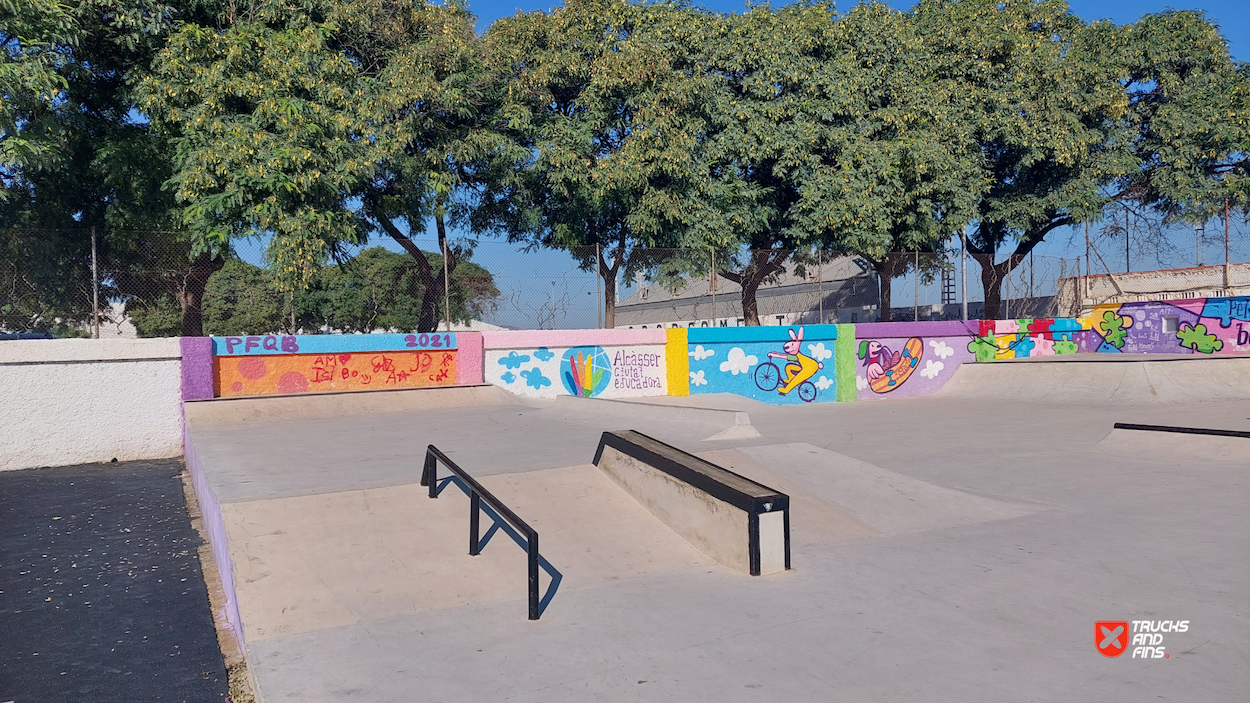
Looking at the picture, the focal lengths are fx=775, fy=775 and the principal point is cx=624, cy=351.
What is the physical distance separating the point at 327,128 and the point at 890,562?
39.1 feet

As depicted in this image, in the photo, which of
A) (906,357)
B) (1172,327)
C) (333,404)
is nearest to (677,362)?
(906,357)

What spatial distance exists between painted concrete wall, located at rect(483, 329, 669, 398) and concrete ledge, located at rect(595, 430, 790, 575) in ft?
25.5

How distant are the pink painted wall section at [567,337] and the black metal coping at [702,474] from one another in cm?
743

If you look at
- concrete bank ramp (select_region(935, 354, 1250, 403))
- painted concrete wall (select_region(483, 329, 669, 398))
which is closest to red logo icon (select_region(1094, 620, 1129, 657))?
painted concrete wall (select_region(483, 329, 669, 398))

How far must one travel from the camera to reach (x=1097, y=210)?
22.5m

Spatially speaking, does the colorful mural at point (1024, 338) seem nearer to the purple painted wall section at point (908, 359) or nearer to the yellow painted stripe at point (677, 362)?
the purple painted wall section at point (908, 359)

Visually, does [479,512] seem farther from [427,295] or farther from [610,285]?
[610,285]

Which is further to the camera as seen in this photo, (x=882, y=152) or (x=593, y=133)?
(x=882, y=152)

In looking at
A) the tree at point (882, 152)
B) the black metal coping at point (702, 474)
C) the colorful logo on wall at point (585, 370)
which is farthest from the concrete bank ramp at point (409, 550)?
the tree at point (882, 152)

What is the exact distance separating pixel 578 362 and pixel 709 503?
9655 mm

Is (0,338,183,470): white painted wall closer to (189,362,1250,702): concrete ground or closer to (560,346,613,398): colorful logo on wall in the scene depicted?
(189,362,1250,702): concrete ground

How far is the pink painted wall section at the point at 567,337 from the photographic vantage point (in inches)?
552

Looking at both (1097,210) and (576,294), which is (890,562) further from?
(1097,210)

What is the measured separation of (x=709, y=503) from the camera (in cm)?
527
